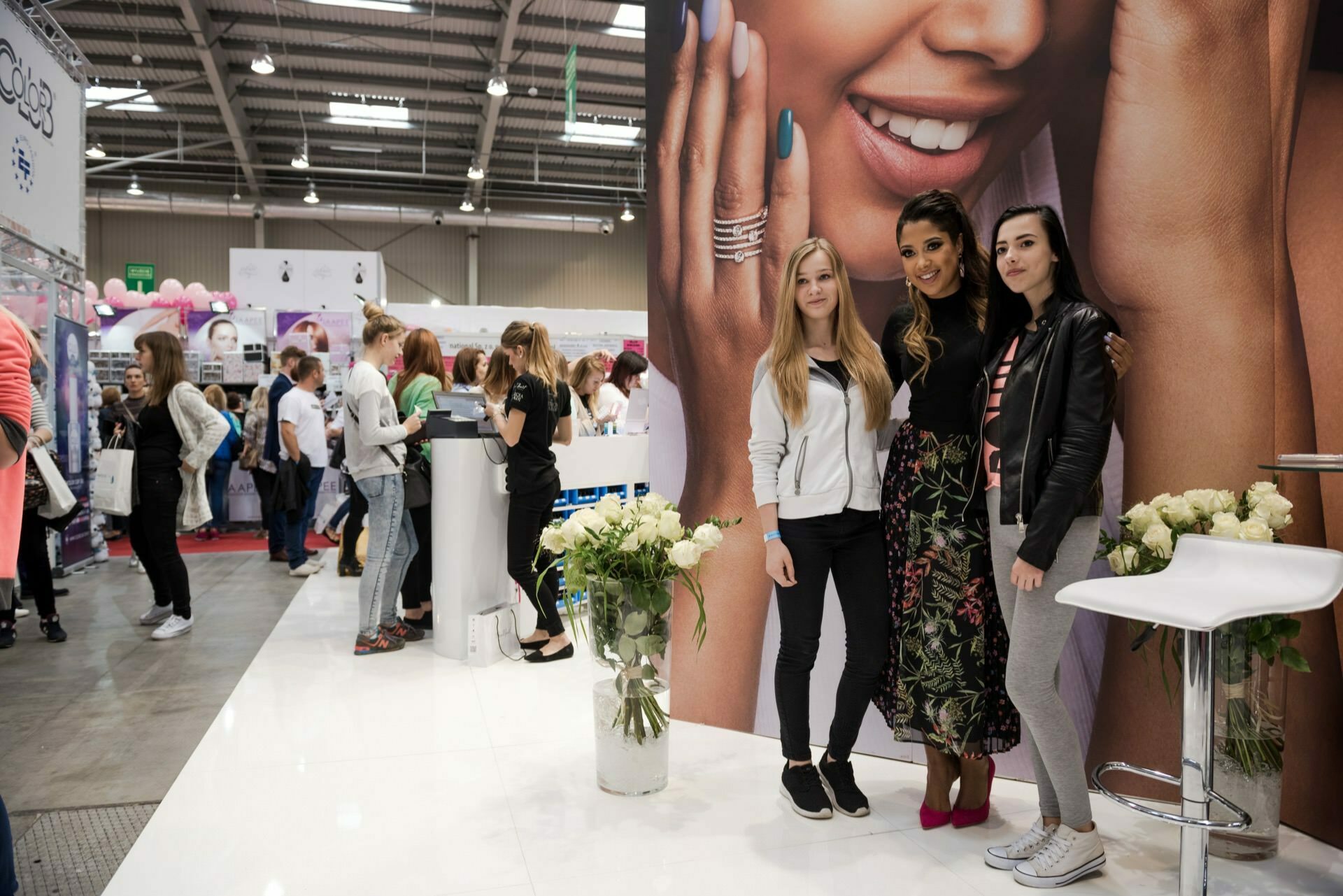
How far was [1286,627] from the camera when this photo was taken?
2.08 m

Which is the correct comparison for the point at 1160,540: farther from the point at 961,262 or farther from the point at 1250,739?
the point at 961,262

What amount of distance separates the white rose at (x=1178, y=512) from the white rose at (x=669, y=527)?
4.14ft

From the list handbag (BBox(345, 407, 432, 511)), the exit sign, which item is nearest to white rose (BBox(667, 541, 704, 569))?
handbag (BBox(345, 407, 432, 511))

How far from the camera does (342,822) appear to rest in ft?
7.66

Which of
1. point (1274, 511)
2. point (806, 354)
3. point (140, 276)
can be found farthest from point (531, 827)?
point (140, 276)

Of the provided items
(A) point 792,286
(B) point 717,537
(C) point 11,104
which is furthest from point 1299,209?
(C) point 11,104

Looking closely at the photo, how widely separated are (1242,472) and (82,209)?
24.8ft

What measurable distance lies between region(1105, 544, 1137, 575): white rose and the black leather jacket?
383 millimetres

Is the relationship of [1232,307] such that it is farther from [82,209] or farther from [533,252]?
[533,252]

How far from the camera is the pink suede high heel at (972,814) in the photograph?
2.30 meters

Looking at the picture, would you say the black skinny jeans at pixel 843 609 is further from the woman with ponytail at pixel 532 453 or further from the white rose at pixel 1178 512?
the woman with ponytail at pixel 532 453

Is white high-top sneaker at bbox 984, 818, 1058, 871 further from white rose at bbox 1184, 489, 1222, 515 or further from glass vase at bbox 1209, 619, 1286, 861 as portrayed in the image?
white rose at bbox 1184, 489, 1222, 515

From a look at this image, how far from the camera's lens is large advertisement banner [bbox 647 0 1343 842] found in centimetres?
230

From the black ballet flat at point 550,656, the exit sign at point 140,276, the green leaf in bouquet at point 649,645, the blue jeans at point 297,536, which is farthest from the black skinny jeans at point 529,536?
the exit sign at point 140,276
